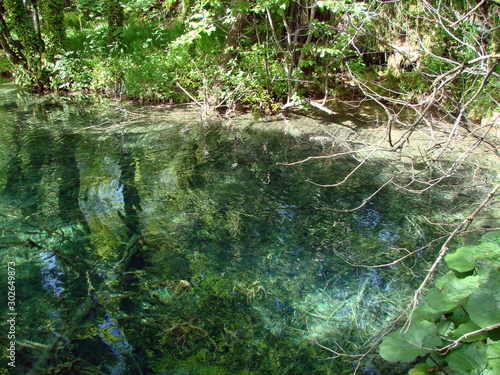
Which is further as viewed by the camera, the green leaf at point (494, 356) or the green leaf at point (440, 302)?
the green leaf at point (440, 302)

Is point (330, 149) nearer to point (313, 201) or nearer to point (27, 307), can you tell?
point (313, 201)

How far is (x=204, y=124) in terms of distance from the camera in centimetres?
877

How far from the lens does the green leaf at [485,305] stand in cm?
150

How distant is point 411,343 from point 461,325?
25 cm

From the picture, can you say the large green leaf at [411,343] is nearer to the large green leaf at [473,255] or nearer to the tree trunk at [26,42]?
the large green leaf at [473,255]

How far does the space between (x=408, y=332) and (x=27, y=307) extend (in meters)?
2.91

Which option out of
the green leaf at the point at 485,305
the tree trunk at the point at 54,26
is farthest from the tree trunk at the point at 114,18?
the green leaf at the point at 485,305

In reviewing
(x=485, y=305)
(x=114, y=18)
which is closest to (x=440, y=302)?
(x=485, y=305)

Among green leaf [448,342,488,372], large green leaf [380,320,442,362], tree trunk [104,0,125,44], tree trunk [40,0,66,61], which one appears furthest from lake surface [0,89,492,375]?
tree trunk [104,0,125,44]

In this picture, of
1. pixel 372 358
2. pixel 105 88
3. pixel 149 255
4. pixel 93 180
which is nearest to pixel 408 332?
pixel 372 358

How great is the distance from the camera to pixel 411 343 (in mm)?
1581

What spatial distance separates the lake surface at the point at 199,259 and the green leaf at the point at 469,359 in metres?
1.24

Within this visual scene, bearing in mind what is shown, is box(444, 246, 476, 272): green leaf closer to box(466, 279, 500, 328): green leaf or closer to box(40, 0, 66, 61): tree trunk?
box(466, 279, 500, 328): green leaf

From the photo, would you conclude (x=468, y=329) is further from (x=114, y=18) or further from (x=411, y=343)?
(x=114, y=18)
